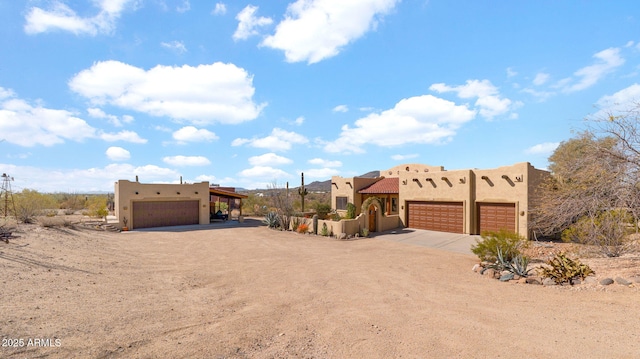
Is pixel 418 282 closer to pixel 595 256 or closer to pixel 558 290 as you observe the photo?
pixel 558 290

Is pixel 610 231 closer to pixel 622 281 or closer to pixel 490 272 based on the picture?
pixel 622 281

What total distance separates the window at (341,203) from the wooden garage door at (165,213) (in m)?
13.2

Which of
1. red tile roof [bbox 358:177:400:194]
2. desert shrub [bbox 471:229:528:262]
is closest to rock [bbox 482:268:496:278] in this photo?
desert shrub [bbox 471:229:528:262]

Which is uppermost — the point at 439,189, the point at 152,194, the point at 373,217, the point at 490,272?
the point at 439,189

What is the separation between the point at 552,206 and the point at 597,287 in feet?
12.3

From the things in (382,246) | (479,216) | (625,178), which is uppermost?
(625,178)

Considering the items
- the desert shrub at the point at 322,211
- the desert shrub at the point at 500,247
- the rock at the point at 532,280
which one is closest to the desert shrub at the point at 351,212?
the desert shrub at the point at 322,211

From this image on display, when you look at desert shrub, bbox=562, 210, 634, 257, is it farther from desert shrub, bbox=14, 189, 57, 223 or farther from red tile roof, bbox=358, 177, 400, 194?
desert shrub, bbox=14, 189, 57, 223

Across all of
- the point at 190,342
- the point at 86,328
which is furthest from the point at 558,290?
the point at 86,328

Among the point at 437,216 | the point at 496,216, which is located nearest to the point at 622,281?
the point at 496,216

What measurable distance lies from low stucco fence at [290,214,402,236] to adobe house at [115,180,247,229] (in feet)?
31.9

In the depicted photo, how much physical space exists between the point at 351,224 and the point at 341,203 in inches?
389

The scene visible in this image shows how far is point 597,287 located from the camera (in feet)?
30.5

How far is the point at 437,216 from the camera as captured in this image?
23516 mm
